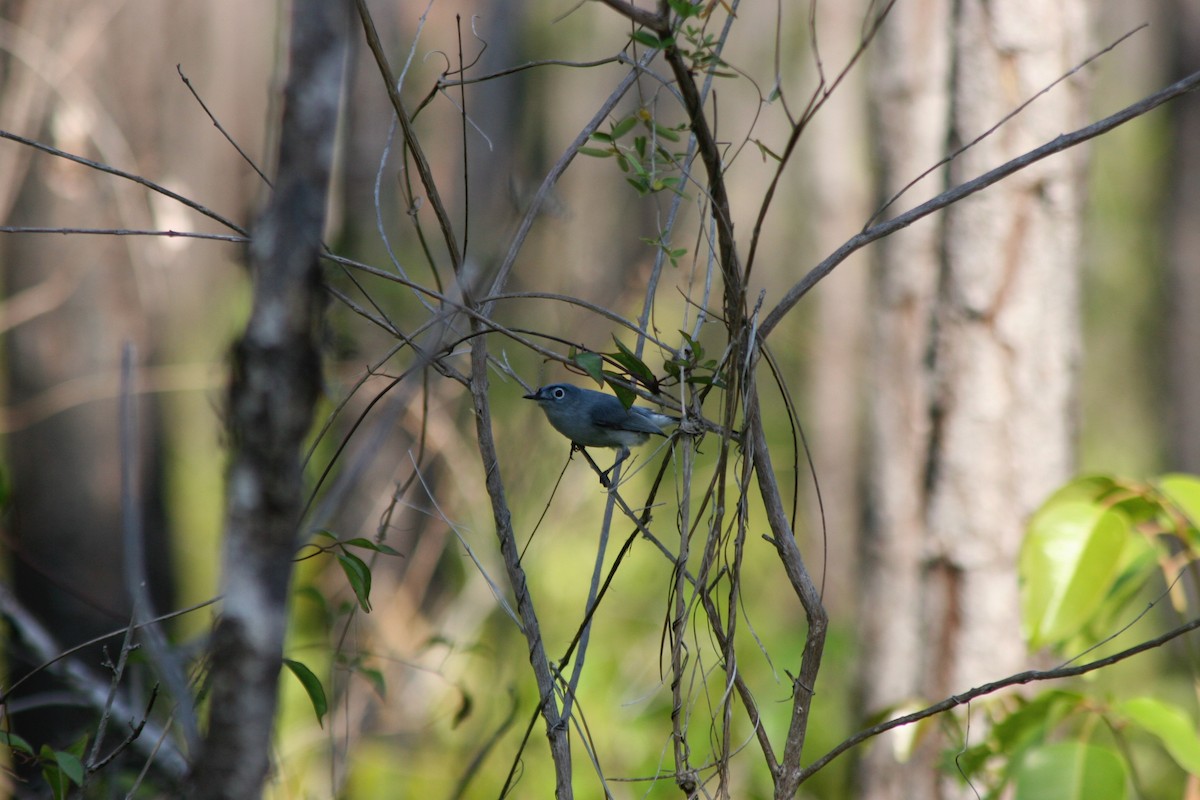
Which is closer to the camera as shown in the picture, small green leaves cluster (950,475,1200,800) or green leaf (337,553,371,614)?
green leaf (337,553,371,614)

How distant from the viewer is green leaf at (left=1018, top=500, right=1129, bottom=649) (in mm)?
1975

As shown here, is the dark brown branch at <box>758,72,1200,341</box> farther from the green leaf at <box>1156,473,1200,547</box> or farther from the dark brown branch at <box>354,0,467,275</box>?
the green leaf at <box>1156,473,1200,547</box>

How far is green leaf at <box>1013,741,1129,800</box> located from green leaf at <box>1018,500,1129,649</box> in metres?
0.23

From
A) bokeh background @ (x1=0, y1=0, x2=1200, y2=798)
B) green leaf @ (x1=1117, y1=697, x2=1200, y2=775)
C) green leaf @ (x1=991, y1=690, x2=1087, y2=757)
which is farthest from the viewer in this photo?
bokeh background @ (x1=0, y1=0, x2=1200, y2=798)

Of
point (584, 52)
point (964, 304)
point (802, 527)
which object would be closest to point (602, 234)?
point (584, 52)

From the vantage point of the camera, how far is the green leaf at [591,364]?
1.23 meters

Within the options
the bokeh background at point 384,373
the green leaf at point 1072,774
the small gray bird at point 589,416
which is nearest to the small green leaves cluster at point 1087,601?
the green leaf at point 1072,774

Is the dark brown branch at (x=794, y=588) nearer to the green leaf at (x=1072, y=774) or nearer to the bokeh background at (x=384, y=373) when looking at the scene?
the bokeh background at (x=384, y=373)

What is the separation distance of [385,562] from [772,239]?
825cm

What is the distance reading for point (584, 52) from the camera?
1531cm

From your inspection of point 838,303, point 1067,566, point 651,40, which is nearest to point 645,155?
point 651,40

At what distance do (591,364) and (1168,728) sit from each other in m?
1.36

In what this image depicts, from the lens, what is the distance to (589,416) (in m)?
2.66

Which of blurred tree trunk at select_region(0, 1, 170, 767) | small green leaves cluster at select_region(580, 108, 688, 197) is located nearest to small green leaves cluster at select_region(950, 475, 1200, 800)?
small green leaves cluster at select_region(580, 108, 688, 197)
